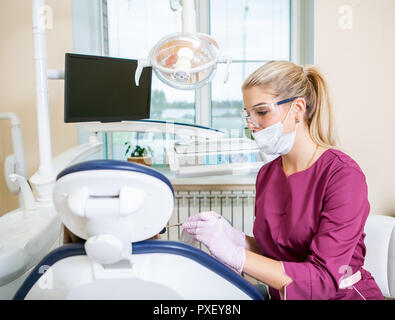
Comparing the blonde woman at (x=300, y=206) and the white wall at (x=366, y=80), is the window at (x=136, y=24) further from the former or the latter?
the blonde woman at (x=300, y=206)

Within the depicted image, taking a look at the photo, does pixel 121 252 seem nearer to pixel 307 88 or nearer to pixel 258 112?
pixel 258 112

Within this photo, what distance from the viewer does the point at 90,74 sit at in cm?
140

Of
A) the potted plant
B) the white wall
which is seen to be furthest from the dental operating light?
the white wall

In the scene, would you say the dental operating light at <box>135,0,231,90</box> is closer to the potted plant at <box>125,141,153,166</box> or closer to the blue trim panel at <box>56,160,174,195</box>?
the blue trim panel at <box>56,160,174,195</box>

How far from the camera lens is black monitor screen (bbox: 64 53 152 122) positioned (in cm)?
134

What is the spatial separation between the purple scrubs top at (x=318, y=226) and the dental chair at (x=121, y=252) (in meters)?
0.28

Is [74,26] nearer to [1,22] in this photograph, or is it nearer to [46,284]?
[1,22]

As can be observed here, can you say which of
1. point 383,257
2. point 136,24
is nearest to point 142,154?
point 136,24

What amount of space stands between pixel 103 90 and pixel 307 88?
90 cm

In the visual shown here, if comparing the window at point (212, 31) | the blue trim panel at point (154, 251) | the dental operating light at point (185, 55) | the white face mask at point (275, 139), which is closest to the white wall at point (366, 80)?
the window at point (212, 31)

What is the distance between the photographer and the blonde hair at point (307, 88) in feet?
3.35

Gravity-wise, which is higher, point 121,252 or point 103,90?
point 103,90

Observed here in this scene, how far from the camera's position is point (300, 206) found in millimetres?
1026
